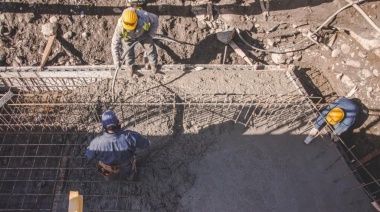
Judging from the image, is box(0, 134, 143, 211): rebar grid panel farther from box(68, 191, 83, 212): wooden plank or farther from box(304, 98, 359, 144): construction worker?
box(304, 98, 359, 144): construction worker

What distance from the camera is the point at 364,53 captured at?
760cm

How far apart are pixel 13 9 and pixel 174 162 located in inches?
187

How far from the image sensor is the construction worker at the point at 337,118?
6.31m

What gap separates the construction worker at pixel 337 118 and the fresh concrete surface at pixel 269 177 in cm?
22

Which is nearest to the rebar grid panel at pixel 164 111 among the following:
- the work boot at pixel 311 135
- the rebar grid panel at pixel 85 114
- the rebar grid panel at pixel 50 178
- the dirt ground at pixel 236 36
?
the rebar grid panel at pixel 85 114

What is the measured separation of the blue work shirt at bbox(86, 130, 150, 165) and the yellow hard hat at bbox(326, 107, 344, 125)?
3442mm

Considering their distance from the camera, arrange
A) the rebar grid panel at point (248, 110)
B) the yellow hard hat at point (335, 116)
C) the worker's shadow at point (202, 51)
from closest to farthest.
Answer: the yellow hard hat at point (335, 116)
the rebar grid panel at point (248, 110)
the worker's shadow at point (202, 51)

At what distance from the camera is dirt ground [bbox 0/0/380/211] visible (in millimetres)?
7383

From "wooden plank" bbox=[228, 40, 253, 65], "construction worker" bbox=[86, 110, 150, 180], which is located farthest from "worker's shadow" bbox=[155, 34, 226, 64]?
"construction worker" bbox=[86, 110, 150, 180]

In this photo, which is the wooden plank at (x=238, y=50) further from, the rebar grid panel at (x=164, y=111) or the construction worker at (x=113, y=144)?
the construction worker at (x=113, y=144)

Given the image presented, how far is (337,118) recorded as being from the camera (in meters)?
6.27

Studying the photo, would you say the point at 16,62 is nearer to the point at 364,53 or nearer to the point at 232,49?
the point at 232,49

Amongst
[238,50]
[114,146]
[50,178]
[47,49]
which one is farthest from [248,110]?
[47,49]

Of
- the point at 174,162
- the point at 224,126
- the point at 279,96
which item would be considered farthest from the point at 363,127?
the point at 174,162
